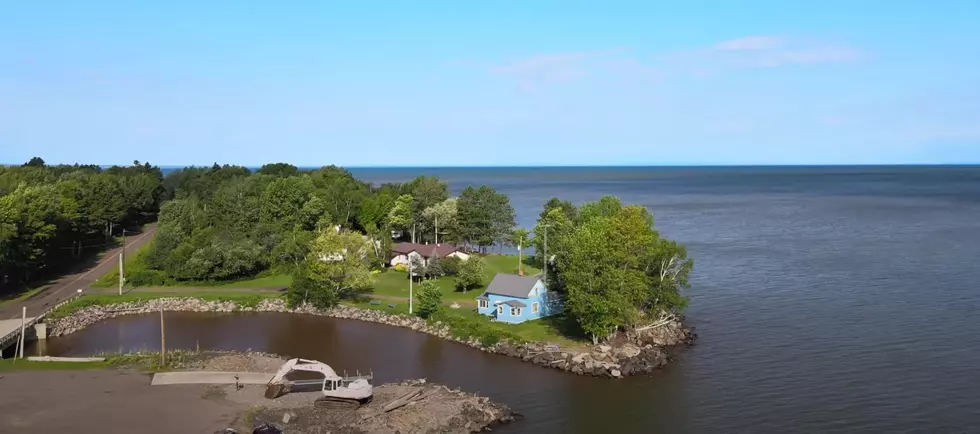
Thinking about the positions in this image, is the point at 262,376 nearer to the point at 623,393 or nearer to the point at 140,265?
the point at 623,393

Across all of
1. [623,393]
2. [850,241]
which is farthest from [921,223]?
[623,393]

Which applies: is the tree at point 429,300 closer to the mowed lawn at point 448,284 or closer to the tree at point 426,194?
the mowed lawn at point 448,284

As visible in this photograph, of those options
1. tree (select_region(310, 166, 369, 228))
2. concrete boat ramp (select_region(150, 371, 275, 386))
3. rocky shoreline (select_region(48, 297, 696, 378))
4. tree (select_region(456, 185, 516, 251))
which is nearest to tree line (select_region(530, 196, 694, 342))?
rocky shoreline (select_region(48, 297, 696, 378))

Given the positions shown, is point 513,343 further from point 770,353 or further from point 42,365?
point 42,365

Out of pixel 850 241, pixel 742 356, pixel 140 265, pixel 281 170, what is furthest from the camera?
pixel 281 170

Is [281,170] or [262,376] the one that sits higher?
[281,170]

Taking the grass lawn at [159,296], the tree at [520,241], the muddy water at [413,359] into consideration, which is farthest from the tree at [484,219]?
the muddy water at [413,359]
